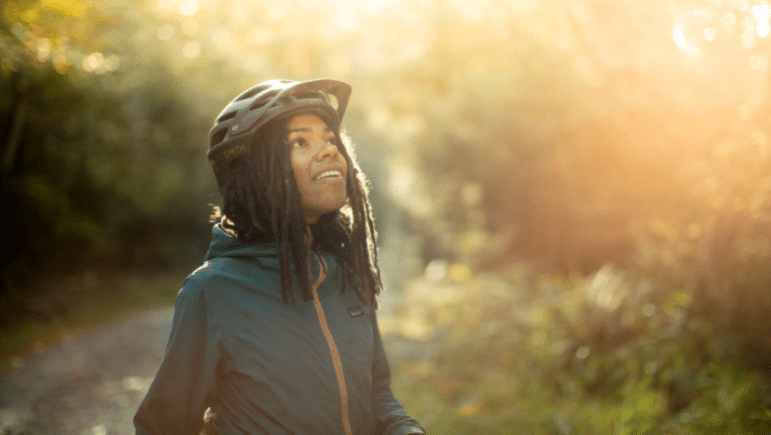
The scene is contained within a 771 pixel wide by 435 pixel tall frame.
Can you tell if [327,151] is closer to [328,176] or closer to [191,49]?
[328,176]

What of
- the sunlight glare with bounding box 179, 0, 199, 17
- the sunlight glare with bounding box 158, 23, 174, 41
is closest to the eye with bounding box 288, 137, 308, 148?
the sunlight glare with bounding box 179, 0, 199, 17

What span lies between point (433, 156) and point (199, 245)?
29.6 ft

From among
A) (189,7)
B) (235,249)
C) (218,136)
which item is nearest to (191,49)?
(189,7)

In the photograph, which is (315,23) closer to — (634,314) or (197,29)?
(197,29)

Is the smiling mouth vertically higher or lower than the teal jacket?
higher

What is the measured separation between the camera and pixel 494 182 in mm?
12578

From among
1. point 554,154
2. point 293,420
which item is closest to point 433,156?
point 554,154

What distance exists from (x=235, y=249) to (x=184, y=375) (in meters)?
0.57

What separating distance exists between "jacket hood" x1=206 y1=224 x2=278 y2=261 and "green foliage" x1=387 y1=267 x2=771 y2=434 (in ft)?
11.7

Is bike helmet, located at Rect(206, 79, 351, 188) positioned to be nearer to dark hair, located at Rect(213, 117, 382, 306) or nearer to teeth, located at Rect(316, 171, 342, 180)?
dark hair, located at Rect(213, 117, 382, 306)

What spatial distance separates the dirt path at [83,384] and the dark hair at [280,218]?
13.6 ft

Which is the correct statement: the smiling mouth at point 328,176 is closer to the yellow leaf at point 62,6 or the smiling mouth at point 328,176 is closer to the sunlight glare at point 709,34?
the yellow leaf at point 62,6

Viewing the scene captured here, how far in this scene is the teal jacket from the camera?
2131mm

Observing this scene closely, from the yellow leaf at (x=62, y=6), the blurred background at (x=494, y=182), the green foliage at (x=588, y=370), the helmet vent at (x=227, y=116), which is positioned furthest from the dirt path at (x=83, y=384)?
the helmet vent at (x=227, y=116)
